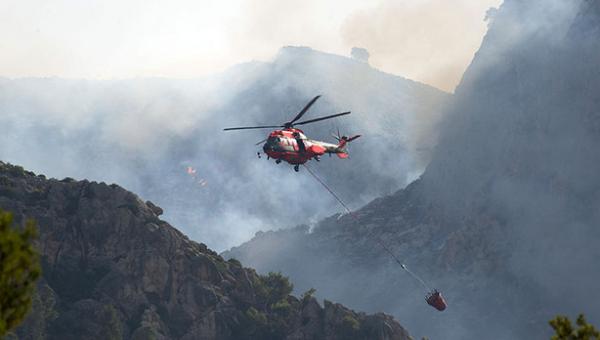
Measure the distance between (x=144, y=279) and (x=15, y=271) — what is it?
79.2 m

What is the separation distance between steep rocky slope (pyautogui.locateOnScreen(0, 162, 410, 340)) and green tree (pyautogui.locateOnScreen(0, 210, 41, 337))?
230 ft

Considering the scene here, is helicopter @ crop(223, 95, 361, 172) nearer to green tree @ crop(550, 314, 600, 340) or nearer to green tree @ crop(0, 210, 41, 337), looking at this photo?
green tree @ crop(550, 314, 600, 340)

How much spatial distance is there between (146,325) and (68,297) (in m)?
10.2

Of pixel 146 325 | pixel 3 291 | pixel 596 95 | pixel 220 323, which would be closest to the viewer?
pixel 3 291

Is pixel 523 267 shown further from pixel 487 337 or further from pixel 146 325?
pixel 146 325

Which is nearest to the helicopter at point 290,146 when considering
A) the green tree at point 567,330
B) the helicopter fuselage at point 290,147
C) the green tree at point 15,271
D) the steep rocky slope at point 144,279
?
the helicopter fuselage at point 290,147

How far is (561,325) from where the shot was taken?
78.0 ft

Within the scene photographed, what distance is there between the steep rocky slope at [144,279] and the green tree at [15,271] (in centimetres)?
7016

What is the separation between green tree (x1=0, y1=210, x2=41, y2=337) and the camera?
63.6ft

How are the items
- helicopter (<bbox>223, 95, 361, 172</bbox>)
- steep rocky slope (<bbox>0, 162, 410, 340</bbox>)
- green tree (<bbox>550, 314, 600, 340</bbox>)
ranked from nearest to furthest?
green tree (<bbox>550, 314, 600, 340</bbox>)
helicopter (<bbox>223, 95, 361, 172</bbox>)
steep rocky slope (<bbox>0, 162, 410, 340</bbox>)

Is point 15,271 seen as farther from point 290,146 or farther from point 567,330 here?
point 290,146

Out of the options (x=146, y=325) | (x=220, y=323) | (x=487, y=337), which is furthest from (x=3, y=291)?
(x=487, y=337)

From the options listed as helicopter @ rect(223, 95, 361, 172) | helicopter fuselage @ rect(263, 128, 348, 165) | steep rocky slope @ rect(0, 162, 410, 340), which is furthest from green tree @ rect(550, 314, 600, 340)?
steep rocky slope @ rect(0, 162, 410, 340)

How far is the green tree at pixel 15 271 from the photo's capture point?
763 inches
